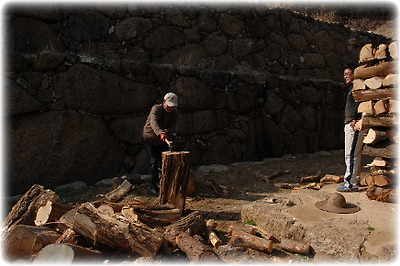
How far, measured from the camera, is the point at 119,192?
447cm

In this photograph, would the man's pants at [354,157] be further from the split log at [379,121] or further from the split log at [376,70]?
the split log at [376,70]

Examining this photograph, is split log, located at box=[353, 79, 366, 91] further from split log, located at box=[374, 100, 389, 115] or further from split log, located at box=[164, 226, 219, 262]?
split log, located at box=[164, 226, 219, 262]

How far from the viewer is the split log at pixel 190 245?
8.36 feet

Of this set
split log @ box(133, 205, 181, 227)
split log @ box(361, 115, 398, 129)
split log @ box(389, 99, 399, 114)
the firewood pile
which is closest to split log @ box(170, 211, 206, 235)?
the firewood pile

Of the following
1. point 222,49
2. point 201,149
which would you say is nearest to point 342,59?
point 222,49

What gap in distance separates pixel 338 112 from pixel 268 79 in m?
2.59

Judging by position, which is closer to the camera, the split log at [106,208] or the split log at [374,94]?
the split log at [106,208]

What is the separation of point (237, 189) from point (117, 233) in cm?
260

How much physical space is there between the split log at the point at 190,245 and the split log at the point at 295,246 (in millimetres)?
771

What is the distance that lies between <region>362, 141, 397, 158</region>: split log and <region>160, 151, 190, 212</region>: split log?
7.47 feet

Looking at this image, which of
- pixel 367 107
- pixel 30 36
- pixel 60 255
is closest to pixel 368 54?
pixel 367 107

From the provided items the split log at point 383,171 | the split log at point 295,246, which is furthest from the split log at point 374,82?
the split log at point 295,246

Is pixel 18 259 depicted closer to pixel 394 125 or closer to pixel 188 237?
pixel 188 237

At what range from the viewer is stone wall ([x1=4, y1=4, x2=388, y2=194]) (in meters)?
4.63
